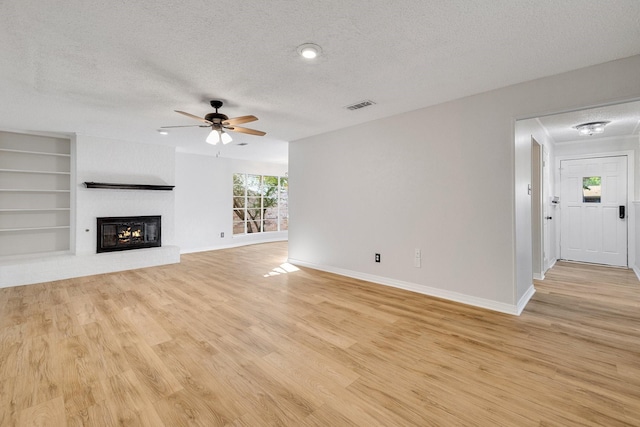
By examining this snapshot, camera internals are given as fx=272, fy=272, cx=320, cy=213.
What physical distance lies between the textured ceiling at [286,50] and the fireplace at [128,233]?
2202 millimetres

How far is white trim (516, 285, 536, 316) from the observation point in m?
2.89

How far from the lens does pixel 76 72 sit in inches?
102

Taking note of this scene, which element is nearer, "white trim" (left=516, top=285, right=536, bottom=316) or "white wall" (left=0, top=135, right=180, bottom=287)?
"white trim" (left=516, top=285, right=536, bottom=316)

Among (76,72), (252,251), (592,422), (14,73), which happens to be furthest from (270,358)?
(252,251)

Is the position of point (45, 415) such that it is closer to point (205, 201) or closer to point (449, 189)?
point (449, 189)

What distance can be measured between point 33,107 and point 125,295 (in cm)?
270

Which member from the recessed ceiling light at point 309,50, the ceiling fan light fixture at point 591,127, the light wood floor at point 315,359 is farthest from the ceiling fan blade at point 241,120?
the ceiling fan light fixture at point 591,127

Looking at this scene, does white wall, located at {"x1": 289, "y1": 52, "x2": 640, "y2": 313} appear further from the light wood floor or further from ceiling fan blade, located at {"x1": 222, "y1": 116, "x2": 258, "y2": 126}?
ceiling fan blade, located at {"x1": 222, "y1": 116, "x2": 258, "y2": 126}

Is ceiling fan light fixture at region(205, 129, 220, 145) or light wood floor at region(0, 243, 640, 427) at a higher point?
ceiling fan light fixture at region(205, 129, 220, 145)

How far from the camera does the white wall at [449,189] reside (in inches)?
110

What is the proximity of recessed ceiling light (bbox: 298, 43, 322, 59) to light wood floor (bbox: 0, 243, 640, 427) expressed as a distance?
7.97ft

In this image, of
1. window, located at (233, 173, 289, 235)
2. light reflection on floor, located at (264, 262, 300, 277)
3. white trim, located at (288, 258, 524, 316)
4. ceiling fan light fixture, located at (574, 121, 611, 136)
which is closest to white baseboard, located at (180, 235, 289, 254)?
window, located at (233, 173, 289, 235)

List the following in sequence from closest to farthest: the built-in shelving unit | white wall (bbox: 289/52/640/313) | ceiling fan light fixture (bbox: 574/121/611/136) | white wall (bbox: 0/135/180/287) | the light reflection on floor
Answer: white wall (bbox: 289/52/640/313)
ceiling fan light fixture (bbox: 574/121/611/136)
white wall (bbox: 0/135/180/287)
the built-in shelving unit
the light reflection on floor

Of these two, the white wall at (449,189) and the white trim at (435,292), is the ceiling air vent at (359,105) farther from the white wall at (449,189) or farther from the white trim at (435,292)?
the white trim at (435,292)
